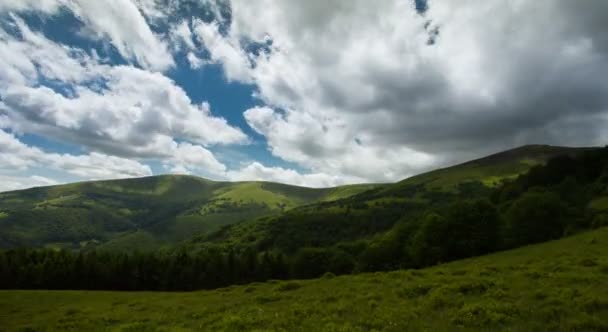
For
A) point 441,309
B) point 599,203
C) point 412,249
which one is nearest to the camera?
point 441,309

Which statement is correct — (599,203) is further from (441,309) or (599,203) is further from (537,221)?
(441,309)

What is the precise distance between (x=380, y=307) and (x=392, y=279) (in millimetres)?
12407

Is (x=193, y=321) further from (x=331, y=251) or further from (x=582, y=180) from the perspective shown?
(x=582, y=180)

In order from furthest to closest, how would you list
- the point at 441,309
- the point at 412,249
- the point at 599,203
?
the point at 599,203 → the point at 412,249 → the point at 441,309

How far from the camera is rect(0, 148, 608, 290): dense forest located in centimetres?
6674

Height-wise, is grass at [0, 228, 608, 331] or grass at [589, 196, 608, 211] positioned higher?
grass at [589, 196, 608, 211]

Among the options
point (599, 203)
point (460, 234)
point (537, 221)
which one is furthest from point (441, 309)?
point (599, 203)

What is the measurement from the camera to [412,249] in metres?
75.5

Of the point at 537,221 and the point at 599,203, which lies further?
the point at 599,203

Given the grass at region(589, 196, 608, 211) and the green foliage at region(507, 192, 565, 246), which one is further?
the grass at region(589, 196, 608, 211)

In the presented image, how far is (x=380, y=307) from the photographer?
63.1ft

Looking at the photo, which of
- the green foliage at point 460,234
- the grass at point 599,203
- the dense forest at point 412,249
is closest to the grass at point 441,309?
the green foliage at point 460,234

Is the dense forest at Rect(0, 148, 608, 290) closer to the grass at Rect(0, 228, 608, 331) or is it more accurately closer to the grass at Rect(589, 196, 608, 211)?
the grass at Rect(589, 196, 608, 211)

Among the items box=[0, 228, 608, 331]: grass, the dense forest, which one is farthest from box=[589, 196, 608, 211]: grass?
box=[0, 228, 608, 331]: grass
